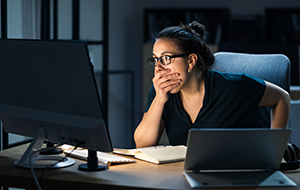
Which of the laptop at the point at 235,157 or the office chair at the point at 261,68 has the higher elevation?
the office chair at the point at 261,68

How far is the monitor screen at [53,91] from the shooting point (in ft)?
2.80

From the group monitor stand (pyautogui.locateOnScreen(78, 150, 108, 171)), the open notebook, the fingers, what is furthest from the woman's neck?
monitor stand (pyautogui.locateOnScreen(78, 150, 108, 171))

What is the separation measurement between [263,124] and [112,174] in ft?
3.35

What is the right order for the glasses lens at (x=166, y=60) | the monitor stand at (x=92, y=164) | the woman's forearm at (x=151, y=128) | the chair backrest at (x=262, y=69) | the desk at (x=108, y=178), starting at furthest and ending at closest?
the chair backrest at (x=262, y=69)
the woman's forearm at (x=151, y=128)
the glasses lens at (x=166, y=60)
the monitor stand at (x=92, y=164)
the desk at (x=108, y=178)

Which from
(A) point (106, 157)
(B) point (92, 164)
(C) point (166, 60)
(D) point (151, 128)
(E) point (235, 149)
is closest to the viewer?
(E) point (235, 149)

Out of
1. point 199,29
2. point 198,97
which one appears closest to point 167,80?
point 198,97

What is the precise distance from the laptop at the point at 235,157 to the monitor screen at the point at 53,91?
0.24m

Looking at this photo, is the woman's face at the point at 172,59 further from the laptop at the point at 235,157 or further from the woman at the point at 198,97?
the laptop at the point at 235,157

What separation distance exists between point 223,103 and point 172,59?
1.04 feet

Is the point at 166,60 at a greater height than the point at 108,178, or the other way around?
the point at 166,60

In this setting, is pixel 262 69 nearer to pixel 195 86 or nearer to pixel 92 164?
pixel 195 86

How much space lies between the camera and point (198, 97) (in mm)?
1494

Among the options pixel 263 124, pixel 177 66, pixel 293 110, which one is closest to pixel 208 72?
pixel 177 66

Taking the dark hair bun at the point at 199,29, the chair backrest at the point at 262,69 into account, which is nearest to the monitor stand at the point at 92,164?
the dark hair bun at the point at 199,29
